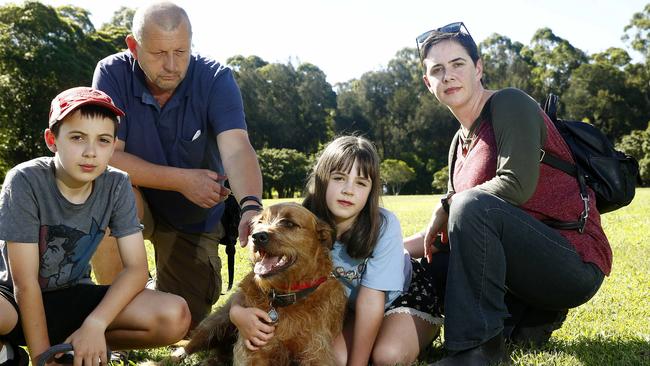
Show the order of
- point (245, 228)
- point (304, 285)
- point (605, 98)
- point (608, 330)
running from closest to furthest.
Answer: point (304, 285) → point (245, 228) → point (608, 330) → point (605, 98)

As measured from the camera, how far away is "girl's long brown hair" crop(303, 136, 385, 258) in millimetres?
3811

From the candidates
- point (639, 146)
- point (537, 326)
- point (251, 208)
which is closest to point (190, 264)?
point (251, 208)

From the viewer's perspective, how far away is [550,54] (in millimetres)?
61594

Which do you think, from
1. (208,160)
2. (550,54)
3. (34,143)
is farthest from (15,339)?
(550,54)

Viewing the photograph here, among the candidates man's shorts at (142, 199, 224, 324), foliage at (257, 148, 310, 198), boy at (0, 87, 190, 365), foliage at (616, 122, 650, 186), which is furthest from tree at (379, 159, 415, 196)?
boy at (0, 87, 190, 365)

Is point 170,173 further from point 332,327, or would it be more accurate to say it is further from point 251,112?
point 251,112

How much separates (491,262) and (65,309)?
251 centimetres

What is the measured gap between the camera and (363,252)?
3.80 metres

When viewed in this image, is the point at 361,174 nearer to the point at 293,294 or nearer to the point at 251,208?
the point at 251,208

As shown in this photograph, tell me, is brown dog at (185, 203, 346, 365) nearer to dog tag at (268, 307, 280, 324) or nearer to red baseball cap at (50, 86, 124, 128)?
dog tag at (268, 307, 280, 324)

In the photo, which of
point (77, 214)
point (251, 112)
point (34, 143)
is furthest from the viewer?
point (251, 112)

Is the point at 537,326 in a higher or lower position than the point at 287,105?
lower

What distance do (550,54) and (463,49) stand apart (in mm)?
62738

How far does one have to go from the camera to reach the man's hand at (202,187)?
13.9 feet
